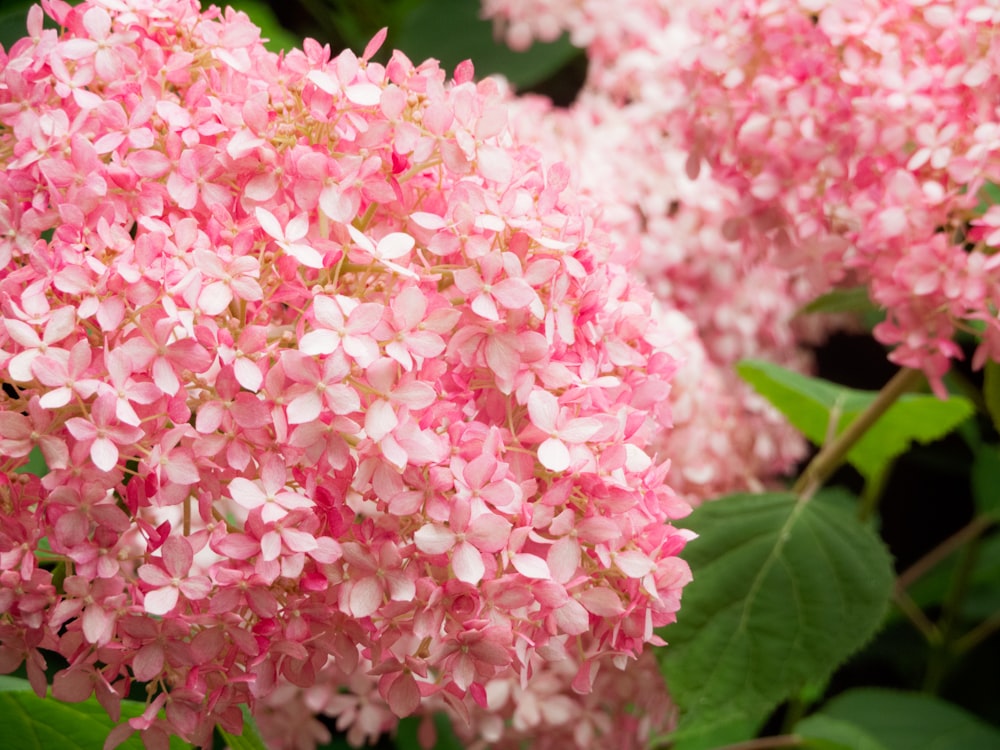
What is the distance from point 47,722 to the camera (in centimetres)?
64

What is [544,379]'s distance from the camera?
54cm

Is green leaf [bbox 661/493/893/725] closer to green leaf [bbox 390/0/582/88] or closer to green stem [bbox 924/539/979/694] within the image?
green stem [bbox 924/539/979/694]

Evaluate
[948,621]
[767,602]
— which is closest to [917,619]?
[948,621]

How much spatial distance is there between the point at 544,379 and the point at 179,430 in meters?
0.17

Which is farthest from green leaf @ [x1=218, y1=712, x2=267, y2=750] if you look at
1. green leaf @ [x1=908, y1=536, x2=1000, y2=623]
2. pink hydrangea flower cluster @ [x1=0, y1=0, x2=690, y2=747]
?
green leaf @ [x1=908, y1=536, x2=1000, y2=623]

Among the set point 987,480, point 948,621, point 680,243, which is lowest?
point 948,621

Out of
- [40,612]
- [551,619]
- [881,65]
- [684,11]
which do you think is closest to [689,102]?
[881,65]

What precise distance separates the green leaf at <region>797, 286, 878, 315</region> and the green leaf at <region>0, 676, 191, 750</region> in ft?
2.04

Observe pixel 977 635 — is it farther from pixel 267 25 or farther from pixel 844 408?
pixel 267 25

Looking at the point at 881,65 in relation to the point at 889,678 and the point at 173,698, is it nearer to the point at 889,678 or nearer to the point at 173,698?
the point at 173,698

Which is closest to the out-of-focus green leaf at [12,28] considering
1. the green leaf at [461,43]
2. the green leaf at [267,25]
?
the green leaf at [267,25]

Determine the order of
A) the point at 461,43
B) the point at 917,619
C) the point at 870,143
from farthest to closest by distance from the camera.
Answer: the point at 461,43 → the point at 917,619 → the point at 870,143

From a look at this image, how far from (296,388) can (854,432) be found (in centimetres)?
57

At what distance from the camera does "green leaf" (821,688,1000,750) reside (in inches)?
44.6
